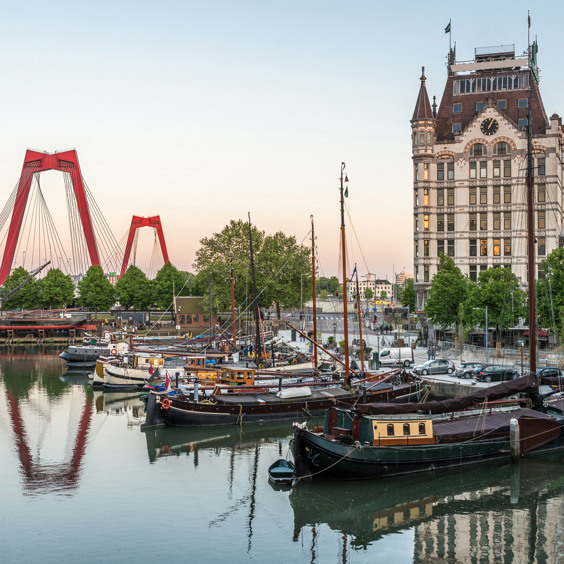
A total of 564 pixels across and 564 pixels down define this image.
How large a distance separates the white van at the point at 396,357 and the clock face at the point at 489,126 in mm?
36155

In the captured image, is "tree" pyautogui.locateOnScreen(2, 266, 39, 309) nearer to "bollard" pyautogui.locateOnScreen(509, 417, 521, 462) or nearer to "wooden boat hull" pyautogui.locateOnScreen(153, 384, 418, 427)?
"wooden boat hull" pyautogui.locateOnScreen(153, 384, 418, 427)

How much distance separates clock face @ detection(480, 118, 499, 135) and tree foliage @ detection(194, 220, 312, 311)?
32397mm

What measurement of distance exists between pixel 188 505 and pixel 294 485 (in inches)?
207

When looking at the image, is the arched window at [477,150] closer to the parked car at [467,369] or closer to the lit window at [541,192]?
the lit window at [541,192]

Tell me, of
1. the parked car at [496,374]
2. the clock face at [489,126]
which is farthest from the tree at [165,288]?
the parked car at [496,374]

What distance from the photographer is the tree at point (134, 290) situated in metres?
131

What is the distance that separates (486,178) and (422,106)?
1329 centimetres

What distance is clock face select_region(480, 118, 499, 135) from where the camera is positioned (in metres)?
88.9

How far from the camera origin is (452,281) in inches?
3036

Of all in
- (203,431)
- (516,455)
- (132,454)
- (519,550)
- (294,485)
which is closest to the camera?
(519,550)

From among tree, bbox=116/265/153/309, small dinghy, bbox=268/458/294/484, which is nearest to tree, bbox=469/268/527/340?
small dinghy, bbox=268/458/294/484

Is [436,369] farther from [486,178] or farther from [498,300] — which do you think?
[486,178]

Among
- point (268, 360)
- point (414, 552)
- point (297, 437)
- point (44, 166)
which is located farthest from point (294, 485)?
point (44, 166)

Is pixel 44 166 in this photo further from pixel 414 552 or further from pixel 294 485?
pixel 414 552
